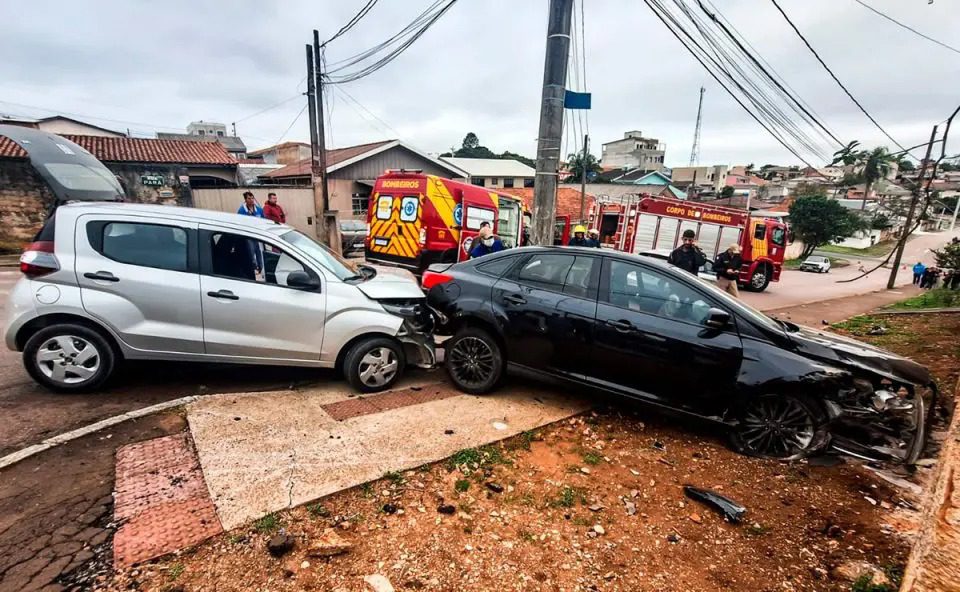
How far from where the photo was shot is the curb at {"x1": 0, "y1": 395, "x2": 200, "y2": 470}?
284cm

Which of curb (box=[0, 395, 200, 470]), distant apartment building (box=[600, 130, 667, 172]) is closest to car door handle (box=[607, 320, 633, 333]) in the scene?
curb (box=[0, 395, 200, 470])

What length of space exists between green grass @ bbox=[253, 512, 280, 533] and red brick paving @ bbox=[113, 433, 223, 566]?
0.19 m

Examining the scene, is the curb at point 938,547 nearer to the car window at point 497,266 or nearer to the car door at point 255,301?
the car window at point 497,266

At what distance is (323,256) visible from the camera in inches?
181

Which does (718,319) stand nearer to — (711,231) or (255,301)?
(255,301)

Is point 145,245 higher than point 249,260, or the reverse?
point 145,245

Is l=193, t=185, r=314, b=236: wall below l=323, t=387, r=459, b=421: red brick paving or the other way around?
the other way around

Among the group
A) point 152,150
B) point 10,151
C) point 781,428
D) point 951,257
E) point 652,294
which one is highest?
point 152,150

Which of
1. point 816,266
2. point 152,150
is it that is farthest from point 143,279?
point 816,266

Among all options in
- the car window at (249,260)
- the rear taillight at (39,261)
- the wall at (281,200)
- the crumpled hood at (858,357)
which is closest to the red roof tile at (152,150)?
the wall at (281,200)

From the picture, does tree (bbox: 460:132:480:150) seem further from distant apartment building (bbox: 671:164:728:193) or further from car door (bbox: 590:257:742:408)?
car door (bbox: 590:257:742:408)

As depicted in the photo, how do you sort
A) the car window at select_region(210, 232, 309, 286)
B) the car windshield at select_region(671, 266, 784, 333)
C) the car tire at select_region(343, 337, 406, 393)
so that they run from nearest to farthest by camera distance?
the car windshield at select_region(671, 266, 784, 333) → the car window at select_region(210, 232, 309, 286) → the car tire at select_region(343, 337, 406, 393)

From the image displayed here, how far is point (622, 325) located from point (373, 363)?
2387mm

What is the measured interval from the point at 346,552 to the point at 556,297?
2.69 metres
